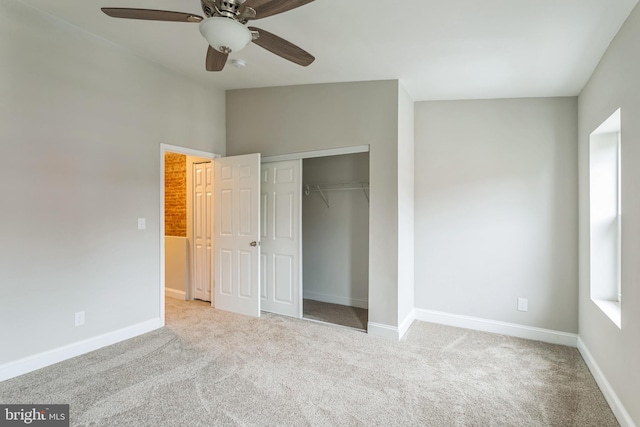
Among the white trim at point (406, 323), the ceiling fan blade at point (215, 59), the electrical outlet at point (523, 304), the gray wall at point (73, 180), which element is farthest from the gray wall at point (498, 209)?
the gray wall at point (73, 180)

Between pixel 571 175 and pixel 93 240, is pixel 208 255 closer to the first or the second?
pixel 93 240

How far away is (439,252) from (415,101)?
1.80 m

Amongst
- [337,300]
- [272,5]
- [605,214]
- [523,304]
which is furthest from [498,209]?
[272,5]

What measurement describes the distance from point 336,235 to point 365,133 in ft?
5.45

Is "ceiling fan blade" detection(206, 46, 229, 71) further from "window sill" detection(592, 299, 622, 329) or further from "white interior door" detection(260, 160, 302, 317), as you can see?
"window sill" detection(592, 299, 622, 329)

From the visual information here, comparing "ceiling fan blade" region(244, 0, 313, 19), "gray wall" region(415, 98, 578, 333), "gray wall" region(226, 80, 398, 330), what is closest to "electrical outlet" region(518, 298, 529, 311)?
"gray wall" region(415, 98, 578, 333)

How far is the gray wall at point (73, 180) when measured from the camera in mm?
2541

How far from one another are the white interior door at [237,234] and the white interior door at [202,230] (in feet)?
0.89

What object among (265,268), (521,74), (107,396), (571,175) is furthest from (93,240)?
(571,175)

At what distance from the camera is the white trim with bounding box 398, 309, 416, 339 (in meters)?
3.36

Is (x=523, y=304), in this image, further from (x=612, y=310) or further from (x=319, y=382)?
(x=319, y=382)

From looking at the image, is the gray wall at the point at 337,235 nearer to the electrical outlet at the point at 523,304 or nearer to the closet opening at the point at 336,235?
the closet opening at the point at 336,235

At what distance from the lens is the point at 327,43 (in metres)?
2.72

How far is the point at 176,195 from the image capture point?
5.04 m
